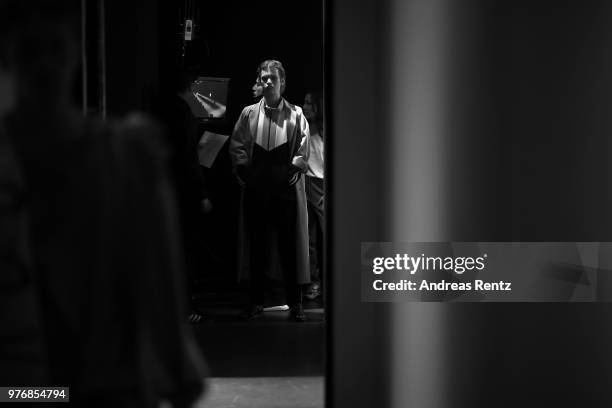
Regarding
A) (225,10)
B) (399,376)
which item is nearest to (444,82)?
(399,376)

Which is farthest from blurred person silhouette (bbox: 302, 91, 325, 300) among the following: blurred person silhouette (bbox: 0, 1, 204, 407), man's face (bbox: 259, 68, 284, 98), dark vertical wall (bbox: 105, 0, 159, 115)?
blurred person silhouette (bbox: 0, 1, 204, 407)

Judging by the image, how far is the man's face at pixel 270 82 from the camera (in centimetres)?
509

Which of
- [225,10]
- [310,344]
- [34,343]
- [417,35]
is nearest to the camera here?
[34,343]

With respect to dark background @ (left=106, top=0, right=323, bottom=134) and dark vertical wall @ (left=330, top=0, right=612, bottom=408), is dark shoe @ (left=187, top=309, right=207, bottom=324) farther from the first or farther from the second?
dark vertical wall @ (left=330, top=0, right=612, bottom=408)

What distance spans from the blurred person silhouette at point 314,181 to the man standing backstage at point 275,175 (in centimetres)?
48

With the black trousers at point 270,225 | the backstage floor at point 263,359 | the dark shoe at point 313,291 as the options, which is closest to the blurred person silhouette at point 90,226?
the backstage floor at point 263,359

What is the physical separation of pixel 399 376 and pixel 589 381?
0.76 m

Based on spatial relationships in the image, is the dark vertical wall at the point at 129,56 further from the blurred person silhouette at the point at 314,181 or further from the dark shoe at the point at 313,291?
the dark shoe at the point at 313,291

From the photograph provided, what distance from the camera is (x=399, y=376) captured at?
308cm

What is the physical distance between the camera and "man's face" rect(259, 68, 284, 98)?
16.7ft

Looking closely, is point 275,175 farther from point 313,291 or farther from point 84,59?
point 84,59

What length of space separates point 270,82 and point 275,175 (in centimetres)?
62

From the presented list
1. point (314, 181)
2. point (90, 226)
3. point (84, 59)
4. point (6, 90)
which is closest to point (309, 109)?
point (314, 181)

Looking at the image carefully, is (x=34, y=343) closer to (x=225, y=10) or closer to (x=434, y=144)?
(x=434, y=144)
